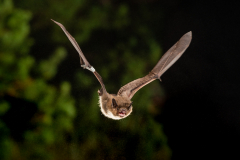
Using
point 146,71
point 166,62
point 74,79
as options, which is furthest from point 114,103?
point 146,71

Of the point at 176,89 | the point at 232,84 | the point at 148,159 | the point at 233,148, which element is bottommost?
the point at 148,159

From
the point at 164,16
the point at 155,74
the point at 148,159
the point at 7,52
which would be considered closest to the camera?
the point at 155,74

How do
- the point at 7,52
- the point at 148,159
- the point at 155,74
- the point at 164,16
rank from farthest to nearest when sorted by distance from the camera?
the point at 164,16
the point at 148,159
the point at 7,52
the point at 155,74

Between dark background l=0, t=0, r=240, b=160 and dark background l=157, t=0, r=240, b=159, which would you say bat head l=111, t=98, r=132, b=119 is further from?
dark background l=157, t=0, r=240, b=159

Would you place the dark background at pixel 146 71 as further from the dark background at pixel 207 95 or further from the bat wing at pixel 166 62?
the bat wing at pixel 166 62

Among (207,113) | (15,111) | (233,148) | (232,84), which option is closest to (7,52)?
(15,111)

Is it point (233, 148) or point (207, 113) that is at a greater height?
point (207, 113)

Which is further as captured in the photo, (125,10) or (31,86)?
(125,10)

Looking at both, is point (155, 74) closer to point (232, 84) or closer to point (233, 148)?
point (232, 84)
